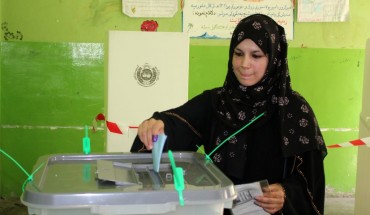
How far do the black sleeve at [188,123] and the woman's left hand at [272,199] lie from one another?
344 mm

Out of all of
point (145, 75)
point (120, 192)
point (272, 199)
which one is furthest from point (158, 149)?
point (145, 75)

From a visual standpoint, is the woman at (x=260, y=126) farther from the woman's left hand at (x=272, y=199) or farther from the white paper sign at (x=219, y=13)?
the white paper sign at (x=219, y=13)

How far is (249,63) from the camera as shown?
1342mm

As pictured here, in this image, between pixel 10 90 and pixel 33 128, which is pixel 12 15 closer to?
pixel 10 90

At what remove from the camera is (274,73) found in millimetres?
1401

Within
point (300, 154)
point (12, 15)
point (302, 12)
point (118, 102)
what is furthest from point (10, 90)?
point (300, 154)

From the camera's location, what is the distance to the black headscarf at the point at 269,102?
1264 mm

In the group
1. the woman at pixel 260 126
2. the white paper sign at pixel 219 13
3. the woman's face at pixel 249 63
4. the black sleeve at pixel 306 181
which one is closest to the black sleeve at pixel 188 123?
the woman at pixel 260 126

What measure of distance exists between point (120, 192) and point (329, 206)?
2.74 metres

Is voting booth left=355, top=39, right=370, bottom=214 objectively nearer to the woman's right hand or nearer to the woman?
the woman

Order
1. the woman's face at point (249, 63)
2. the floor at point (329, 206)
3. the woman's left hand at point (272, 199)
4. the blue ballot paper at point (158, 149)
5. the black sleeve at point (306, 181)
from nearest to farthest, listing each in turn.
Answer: the blue ballot paper at point (158, 149), the woman's left hand at point (272, 199), the black sleeve at point (306, 181), the woman's face at point (249, 63), the floor at point (329, 206)

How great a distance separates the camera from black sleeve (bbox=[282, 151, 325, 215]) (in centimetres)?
121

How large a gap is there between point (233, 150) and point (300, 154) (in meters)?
0.19

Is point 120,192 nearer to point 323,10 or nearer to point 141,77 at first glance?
point 141,77
